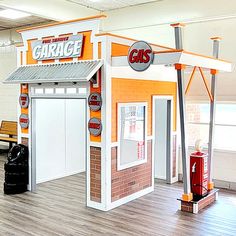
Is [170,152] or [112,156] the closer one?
[112,156]

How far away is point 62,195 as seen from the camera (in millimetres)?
6898

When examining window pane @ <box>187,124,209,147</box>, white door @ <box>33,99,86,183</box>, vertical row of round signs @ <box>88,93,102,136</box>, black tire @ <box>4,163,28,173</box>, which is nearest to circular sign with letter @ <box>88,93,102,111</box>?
vertical row of round signs @ <box>88,93,102,136</box>

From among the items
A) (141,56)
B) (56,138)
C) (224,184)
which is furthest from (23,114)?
(224,184)

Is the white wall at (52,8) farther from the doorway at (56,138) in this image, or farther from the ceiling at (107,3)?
the doorway at (56,138)

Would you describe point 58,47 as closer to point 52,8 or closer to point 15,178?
point 52,8

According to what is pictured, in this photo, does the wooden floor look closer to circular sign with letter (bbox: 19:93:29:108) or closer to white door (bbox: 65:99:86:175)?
white door (bbox: 65:99:86:175)

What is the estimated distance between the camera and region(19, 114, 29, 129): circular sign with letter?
7077mm

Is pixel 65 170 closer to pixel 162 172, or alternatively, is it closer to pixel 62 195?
pixel 62 195

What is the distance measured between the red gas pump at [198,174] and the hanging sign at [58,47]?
2884 millimetres

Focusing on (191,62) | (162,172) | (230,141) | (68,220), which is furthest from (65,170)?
(191,62)

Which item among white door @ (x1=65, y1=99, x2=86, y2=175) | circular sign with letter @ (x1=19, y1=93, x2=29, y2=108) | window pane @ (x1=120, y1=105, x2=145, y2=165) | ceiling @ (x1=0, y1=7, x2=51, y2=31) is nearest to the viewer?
window pane @ (x1=120, y1=105, x2=145, y2=165)

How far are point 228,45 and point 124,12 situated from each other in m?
2.91

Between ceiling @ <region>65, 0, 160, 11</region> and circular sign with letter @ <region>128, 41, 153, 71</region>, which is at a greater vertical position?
ceiling @ <region>65, 0, 160, 11</region>

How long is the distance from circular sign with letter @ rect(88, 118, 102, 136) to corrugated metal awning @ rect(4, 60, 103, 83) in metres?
0.79
